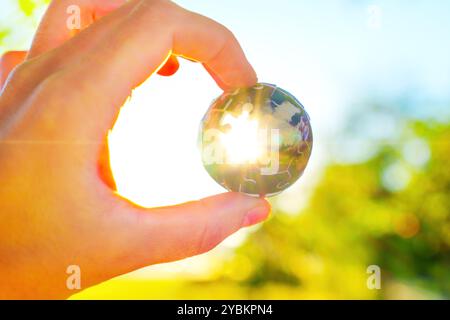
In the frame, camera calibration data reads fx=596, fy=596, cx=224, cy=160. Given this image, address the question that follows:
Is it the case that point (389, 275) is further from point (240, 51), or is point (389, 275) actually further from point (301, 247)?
point (240, 51)

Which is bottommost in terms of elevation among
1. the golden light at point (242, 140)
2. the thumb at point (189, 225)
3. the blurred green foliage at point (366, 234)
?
the thumb at point (189, 225)

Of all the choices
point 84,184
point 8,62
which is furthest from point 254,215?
point 8,62

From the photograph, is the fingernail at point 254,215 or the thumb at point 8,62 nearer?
the fingernail at point 254,215

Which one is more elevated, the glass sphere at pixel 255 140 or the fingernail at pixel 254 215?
the glass sphere at pixel 255 140

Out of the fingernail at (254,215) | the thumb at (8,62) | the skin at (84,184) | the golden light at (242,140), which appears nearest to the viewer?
the skin at (84,184)

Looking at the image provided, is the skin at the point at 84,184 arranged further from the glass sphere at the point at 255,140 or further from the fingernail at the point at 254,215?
the glass sphere at the point at 255,140

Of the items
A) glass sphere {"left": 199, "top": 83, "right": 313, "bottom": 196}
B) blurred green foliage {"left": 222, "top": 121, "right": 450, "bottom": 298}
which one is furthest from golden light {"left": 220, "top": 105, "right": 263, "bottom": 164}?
blurred green foliage {"left": 222, "top": 121, "right": 450, "bottom": 298}

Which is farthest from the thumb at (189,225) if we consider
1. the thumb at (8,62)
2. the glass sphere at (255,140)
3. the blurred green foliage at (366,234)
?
the blurred green foliage at (366,234)
